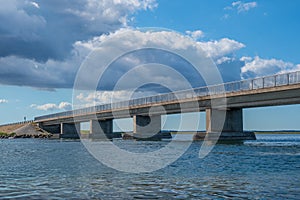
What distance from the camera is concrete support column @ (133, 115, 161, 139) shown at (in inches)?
4729

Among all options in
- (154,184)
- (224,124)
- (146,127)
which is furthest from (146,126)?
(154,184)

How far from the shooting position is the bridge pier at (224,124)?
91.2 metres

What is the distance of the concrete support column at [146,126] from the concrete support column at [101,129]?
23.3 metres

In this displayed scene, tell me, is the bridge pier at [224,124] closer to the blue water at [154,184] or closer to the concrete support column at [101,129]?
the concrete support column at [101,129]

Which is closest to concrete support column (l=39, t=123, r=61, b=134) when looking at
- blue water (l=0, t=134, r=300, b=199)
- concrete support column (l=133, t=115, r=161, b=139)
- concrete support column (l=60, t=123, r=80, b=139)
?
concrete support column (l=60, t=123, r=80, b=139)

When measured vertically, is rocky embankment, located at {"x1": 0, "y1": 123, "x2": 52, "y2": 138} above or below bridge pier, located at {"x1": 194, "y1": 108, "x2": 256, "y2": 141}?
below

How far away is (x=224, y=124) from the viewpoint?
304 ft

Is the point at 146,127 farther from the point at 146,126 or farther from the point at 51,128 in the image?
the point at 51,128

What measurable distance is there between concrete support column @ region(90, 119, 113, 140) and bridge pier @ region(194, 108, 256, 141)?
5349 cm

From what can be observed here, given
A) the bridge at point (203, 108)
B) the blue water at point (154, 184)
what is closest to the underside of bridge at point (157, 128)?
the bridge at point (203, 108)

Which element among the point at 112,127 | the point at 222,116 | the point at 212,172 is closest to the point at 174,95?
the point at 222,116

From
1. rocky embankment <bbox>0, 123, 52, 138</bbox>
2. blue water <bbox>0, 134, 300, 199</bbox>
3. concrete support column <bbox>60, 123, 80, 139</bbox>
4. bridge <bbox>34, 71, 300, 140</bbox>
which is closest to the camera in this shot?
blue water <bbox>0, 134, 300, 199</bbox>

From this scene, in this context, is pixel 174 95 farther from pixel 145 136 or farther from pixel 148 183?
pixel 148 183

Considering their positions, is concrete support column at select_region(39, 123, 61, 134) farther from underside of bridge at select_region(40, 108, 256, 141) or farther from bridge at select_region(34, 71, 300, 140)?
bridge at select_region(34, 71, 300, 140)
